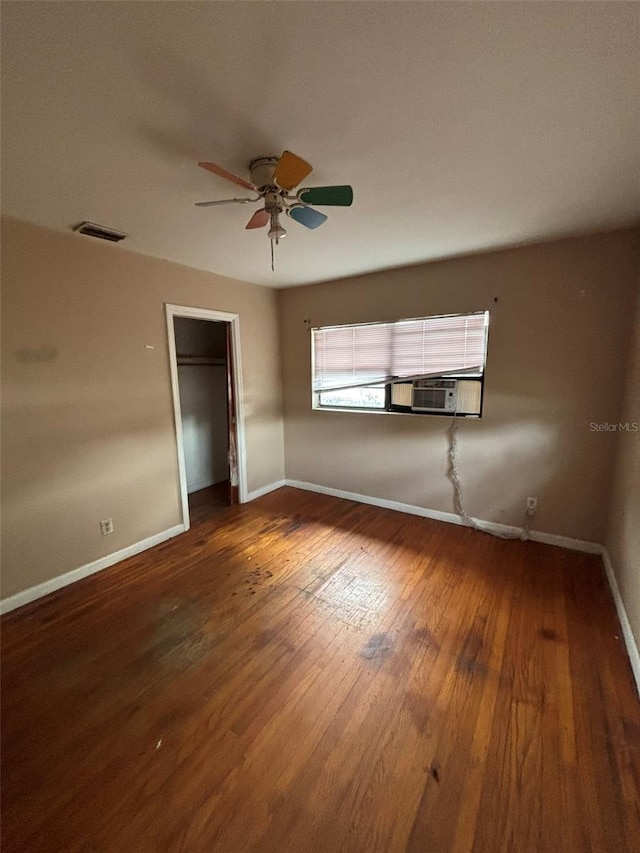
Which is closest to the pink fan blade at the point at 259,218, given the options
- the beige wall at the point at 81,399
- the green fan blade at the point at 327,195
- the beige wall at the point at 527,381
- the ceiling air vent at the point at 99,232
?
the green fan blade at the point at 327,195

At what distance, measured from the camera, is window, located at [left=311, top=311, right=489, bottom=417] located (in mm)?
3111

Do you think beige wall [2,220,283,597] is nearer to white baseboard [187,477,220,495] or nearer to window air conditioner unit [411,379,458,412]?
white baseboard [187,477,220,495]

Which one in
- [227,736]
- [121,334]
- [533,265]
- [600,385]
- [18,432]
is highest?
[533,265]

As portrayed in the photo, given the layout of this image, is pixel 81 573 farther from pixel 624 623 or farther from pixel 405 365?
pixel 624 623

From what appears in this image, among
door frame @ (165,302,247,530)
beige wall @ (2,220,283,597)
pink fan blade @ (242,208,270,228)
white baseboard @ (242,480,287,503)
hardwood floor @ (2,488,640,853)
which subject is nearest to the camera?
hardwood floor @ (2,488,640,853)

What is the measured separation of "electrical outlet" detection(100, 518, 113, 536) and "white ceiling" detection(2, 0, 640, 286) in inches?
84.7

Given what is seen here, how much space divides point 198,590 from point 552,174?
10.9ft

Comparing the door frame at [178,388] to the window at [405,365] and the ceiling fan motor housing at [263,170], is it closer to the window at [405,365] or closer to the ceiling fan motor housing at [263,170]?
the window at [405,365]

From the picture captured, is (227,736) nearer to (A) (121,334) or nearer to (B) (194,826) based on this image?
(B) (194,826)

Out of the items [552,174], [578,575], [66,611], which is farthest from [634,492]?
[66,611]

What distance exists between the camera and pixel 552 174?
5.56 ft

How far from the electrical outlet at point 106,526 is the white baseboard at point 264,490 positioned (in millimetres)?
1497

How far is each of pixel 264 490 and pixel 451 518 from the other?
225 cm

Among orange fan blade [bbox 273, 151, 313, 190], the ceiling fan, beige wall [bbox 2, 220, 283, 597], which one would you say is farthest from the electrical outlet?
orange fan blade [bbox 273, 151, 313, 190]
